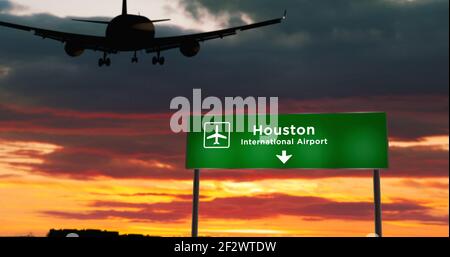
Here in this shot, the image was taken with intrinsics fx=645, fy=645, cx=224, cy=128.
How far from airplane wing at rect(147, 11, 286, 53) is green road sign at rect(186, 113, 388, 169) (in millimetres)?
13800

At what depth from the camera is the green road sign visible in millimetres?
33344

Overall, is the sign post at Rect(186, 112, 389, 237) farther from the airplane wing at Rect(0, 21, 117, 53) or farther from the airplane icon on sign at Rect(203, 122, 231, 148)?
the airplane wing at Rect(0, 21, 117, 53)

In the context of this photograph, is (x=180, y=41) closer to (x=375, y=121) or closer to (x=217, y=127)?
(x=217, y=127)

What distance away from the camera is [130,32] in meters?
48.9

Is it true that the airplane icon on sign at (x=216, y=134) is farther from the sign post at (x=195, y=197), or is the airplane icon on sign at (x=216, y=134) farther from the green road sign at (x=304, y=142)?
the sign post at (x=195, y=197)

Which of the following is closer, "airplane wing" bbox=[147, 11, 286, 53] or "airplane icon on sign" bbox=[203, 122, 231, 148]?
"airplane icon on sign" bbox=[203, 122, 231, 148]

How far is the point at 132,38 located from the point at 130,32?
0.48 m

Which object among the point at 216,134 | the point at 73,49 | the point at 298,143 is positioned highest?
the point at 73,49

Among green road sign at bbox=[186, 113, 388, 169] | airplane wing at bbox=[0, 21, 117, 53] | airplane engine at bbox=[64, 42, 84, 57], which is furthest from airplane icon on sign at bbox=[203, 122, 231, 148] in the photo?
airplane engine at bbox=[64, 42, 84, 57]

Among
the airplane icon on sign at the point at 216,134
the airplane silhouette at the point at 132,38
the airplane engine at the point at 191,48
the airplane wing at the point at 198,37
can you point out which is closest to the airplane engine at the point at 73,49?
the airplane silhouette at the point at 132,38

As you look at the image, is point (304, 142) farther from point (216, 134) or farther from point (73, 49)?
point (73, 49)

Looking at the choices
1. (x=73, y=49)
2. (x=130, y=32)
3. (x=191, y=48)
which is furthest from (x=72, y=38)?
(x=191, y=48)
